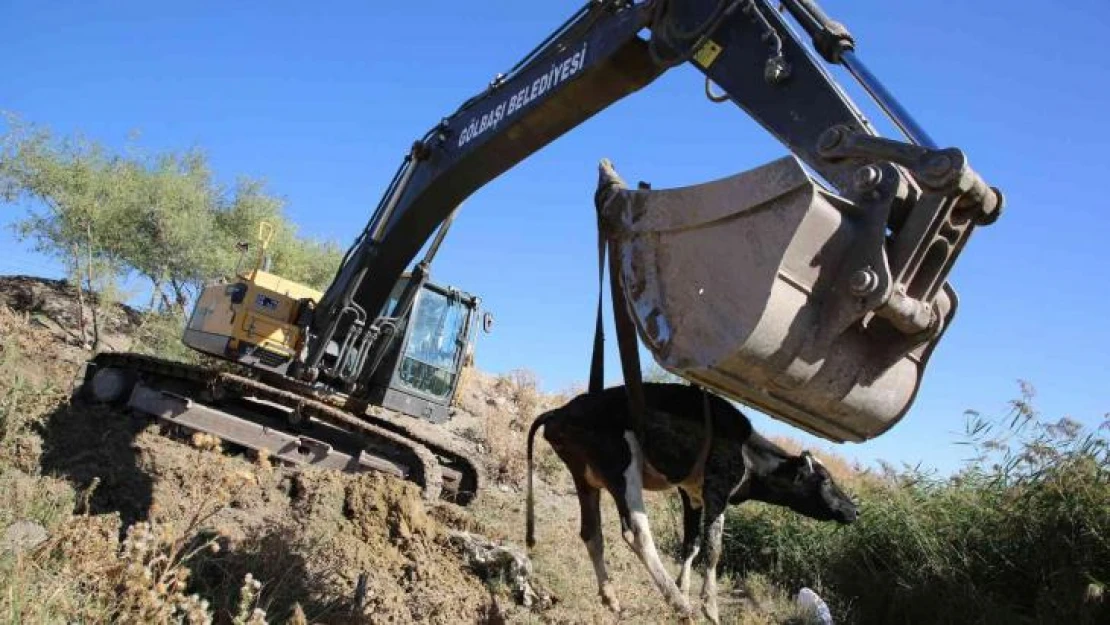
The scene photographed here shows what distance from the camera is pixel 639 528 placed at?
478cm

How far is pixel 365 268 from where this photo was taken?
30.1ft

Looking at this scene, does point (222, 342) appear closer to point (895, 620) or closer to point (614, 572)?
point (614, 572)

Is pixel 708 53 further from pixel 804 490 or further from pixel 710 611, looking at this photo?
pixel 710 611

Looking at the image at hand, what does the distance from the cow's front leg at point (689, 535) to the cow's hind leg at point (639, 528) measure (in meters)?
0.13

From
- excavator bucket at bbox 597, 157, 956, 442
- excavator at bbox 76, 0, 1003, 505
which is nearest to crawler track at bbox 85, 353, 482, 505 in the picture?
excavator at bbox 76, 0, 1003, 505

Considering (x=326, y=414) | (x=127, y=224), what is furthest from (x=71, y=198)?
(x=326, y=414)

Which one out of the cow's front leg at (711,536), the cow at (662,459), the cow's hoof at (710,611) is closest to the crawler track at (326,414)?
the cow at (662,459)

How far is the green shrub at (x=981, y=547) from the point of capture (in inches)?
244

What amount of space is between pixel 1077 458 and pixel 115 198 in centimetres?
2163

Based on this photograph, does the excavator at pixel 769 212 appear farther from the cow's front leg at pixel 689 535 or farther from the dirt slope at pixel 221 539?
the dirt slope at pixel 221 539

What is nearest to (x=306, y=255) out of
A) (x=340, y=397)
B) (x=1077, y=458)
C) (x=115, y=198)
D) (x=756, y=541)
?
(x=115, y=198)

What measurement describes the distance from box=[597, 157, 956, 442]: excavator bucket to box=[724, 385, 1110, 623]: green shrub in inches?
125

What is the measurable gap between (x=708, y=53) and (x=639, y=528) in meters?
2.92

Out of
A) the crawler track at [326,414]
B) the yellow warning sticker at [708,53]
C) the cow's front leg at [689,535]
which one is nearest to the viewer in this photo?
the cow's front leg at [689,535]
